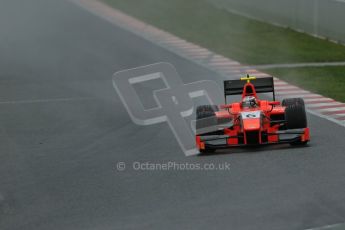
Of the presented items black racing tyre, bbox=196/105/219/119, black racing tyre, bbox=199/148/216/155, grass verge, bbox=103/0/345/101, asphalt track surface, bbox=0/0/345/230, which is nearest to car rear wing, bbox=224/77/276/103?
black racing tyre, bbox=196/105/219/119

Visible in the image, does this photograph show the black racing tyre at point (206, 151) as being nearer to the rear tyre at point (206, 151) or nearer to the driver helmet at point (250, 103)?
the rear tyre at point (206, 151)

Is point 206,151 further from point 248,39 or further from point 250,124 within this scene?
point 248,39

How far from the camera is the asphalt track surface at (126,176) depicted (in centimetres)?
1347

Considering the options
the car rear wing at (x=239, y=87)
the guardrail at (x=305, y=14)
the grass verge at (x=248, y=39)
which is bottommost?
the grass verge at (x=248, y=39)

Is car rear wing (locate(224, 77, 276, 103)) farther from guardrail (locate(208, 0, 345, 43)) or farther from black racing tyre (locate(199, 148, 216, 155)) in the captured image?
guardrail (locate(208, 0, 345, 43))

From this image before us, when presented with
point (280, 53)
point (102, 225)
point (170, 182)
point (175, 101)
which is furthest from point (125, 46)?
point (102, 225)

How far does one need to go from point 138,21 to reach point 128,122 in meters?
20.2

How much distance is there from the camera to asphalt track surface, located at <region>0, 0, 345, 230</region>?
13.5 metres

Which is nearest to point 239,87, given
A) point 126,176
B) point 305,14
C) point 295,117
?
point 295,117

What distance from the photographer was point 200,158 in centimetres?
1709

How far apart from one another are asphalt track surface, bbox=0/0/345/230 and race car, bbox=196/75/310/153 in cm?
25

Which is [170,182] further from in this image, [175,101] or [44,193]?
[175,101]

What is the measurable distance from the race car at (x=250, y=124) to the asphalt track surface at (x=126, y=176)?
0.25 metres

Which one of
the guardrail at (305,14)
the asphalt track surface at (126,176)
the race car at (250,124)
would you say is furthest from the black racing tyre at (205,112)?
the guardrail at (305,14)
